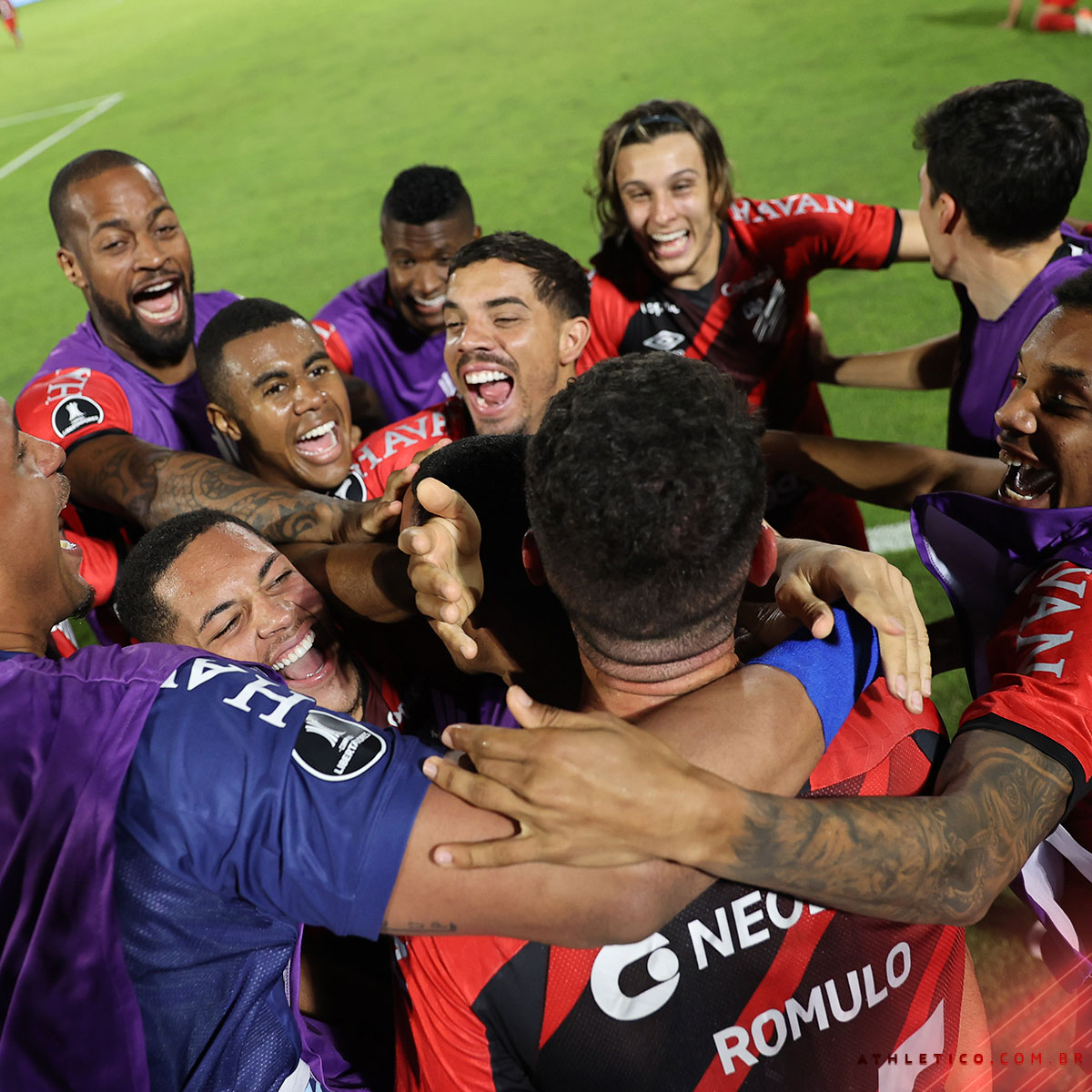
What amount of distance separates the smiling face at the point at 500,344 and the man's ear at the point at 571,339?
0.20 feet

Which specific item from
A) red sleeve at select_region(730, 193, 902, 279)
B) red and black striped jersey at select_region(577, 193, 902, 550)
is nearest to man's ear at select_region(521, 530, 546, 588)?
red and black striped jersey at select_region(577, 193, 902, 550)

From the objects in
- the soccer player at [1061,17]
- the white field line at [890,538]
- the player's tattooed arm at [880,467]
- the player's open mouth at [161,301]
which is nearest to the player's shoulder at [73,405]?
the player's open mouth at [161,301]

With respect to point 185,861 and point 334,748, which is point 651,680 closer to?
point 334,748

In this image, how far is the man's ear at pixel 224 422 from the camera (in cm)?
399

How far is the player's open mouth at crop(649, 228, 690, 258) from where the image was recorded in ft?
14.4

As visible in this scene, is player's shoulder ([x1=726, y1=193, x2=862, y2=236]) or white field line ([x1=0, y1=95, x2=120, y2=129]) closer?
player's shoulder ([x1=726, y1=193, x2=862, y2=236])

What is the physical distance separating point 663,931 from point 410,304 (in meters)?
3.97

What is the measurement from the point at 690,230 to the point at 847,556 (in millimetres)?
2675

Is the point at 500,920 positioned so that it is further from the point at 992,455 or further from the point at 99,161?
the point at 99,161

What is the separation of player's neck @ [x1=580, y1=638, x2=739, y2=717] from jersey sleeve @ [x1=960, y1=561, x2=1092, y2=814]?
61cm

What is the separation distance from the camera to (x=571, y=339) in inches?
147

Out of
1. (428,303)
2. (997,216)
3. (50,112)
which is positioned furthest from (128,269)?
(50,112)

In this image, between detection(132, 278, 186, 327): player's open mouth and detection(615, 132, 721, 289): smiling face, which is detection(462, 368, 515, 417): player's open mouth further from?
detection(132, 278, 186, 327): player's open mouth

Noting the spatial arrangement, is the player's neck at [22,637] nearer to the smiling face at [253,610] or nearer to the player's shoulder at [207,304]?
the smiling face at [253,610]
